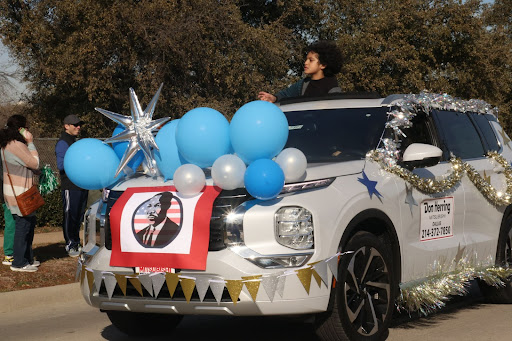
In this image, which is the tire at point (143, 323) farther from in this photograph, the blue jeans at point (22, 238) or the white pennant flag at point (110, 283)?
the blue jeans at point (22, 238)

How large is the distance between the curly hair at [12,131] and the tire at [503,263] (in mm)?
5673

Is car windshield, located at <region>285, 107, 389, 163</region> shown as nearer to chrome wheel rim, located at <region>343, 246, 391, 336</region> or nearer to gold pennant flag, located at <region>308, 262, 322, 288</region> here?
chrome wheel rim, located at <region>343, 246, 391, 336</region>

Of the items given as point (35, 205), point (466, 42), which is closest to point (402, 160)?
point (35, 205)

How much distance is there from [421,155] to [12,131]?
5566mm

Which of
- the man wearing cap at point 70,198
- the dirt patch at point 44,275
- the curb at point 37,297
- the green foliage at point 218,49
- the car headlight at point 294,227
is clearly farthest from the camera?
the green foliage at point 218,49

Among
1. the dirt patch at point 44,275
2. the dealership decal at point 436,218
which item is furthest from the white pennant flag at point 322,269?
the dirt patch at point 44,275

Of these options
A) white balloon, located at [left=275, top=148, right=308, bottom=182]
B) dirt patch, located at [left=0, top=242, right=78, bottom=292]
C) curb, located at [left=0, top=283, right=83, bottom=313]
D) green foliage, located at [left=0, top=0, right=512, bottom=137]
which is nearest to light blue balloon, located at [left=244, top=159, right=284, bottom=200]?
white balloon, located at [left=275, top=148, right=308, bottom=182]

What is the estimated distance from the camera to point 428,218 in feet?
20.6

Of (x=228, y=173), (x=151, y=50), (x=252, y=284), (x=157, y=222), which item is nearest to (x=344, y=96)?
(x=228, y=173)

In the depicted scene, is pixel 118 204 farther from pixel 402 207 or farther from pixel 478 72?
pixel 478 72

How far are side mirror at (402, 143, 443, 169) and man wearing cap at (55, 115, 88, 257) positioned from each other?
593 cm

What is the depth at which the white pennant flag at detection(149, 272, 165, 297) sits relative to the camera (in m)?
5.15

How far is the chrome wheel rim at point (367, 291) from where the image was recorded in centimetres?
539

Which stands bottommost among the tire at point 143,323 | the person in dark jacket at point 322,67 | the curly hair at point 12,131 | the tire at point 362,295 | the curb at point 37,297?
the curb at point 37,297
